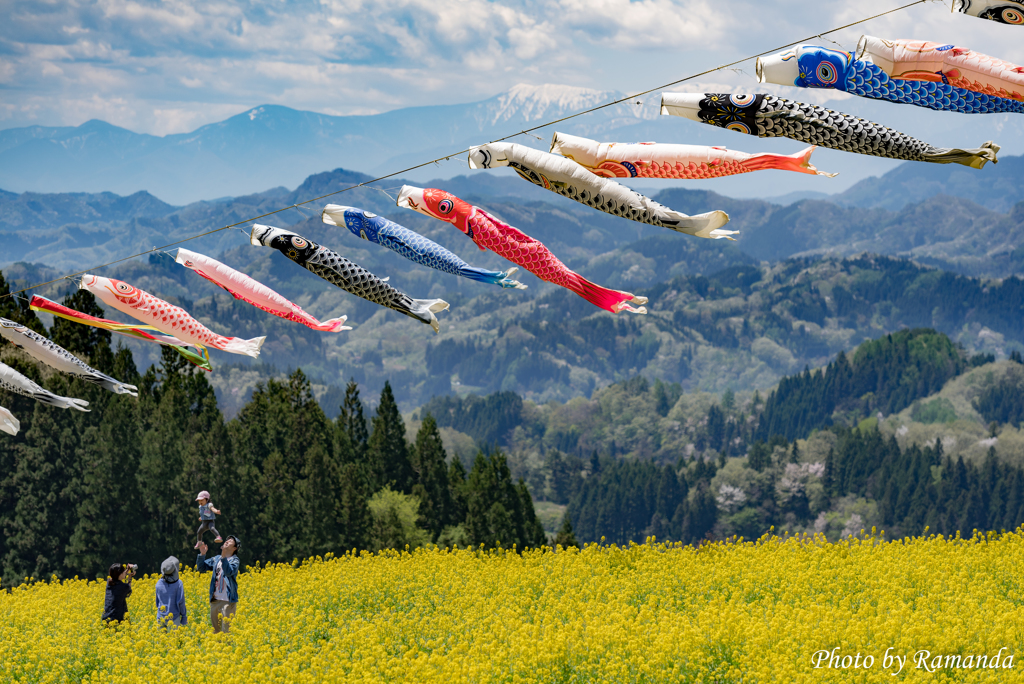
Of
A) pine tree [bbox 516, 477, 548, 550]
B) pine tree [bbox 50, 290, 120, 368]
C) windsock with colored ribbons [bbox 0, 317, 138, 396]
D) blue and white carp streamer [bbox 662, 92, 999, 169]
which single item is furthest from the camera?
pine tree [bbox 516, 477, 548, 550]

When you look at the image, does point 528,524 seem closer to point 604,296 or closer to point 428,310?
point 428,310

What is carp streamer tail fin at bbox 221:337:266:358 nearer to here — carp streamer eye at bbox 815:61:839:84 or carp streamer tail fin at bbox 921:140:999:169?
carp streamer eye at bbox 815:61:839:84

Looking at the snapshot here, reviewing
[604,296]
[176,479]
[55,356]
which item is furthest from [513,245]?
[176,479]

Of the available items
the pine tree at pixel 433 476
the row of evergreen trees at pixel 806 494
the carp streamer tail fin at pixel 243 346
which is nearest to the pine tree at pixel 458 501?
the pine tree at pixel 433 476

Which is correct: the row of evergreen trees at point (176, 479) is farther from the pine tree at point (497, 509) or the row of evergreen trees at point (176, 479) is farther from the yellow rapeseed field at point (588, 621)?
the yellow rapeseed field at point (588, 621)

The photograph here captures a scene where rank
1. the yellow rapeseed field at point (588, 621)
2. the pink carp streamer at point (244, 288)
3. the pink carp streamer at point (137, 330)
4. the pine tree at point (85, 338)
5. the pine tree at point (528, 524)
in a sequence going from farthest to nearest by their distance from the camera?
1. the pine tree at point (528, 524)
2. the pine tree at point (85, 338)
3. the pink carp streamer at point (137, 330)
4. the pink carp streamer at point (244, 288)
5. the yellow rapeseed field at point (588, 621)

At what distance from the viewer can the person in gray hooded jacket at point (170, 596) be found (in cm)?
1512

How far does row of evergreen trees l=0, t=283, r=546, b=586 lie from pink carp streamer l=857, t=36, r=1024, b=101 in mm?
34644

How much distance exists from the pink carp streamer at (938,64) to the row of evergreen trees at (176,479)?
34.6 metres

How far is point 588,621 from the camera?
13.3 metres

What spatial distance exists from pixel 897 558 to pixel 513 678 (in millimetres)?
9167

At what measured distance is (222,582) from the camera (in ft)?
49.2

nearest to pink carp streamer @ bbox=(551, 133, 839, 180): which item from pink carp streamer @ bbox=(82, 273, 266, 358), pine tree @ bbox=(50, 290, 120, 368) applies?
pink carp streamer @ bbox=(82, 273, 266, 358)

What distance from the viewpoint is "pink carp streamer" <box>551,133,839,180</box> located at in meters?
9.83
